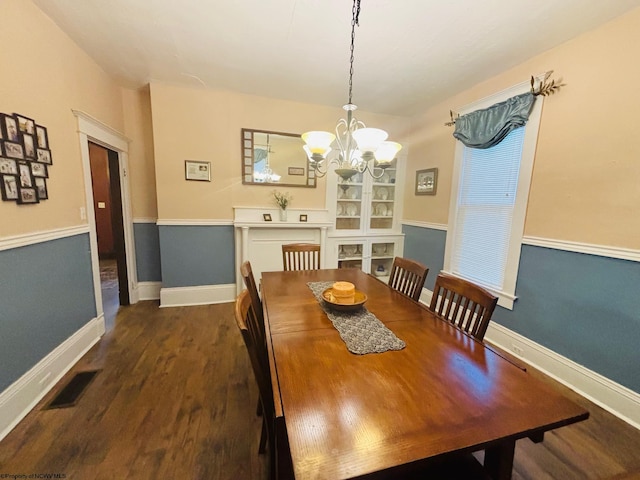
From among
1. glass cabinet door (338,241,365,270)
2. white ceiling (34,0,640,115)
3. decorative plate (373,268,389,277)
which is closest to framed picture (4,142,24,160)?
white ceiling (34,0,640,115)

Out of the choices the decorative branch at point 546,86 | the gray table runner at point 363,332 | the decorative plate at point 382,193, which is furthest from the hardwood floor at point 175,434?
the decorative plate at point 382,193

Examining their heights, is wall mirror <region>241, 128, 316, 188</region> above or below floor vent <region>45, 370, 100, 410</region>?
above

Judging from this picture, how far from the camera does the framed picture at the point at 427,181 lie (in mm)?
3398

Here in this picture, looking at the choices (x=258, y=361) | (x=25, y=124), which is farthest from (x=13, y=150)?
(x=258, y=361)

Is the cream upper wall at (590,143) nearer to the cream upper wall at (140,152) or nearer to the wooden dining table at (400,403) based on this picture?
the wooden dining table at (400,403)

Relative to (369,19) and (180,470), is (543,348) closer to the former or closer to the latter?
(180,470)

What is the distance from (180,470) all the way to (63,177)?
89.1 inches

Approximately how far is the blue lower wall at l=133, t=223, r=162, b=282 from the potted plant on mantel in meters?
1.55

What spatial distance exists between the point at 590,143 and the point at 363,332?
2139 mm

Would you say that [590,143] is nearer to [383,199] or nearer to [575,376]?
[575,376]

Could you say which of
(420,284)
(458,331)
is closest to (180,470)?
(458,331)

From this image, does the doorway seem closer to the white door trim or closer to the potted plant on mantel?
the white door trim

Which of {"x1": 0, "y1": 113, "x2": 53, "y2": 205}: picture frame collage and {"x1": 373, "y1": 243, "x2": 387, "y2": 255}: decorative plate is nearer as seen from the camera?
{"x1": 0, "y1": 113, "x2": 53, "y2": 205}: picture frame collage

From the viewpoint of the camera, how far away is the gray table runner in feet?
3.91
